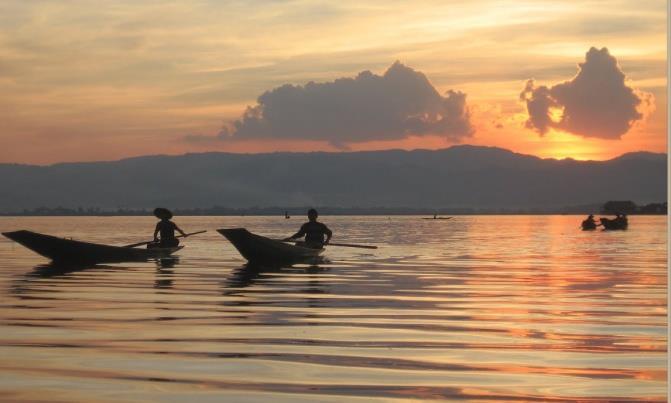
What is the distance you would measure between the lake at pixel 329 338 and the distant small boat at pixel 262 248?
473 cm

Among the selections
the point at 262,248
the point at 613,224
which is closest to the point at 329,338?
the point at 262,248

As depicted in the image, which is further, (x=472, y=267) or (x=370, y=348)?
(x=472, y=267)

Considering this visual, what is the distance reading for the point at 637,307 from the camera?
2056cm

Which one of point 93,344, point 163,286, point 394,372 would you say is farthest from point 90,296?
point 394,372

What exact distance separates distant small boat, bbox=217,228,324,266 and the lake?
4728mm

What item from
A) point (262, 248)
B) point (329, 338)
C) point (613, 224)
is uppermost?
point (262, 248)

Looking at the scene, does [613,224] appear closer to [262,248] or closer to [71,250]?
[262,248]

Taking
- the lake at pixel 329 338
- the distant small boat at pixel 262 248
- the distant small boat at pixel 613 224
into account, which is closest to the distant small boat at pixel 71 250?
the distant small boat at pixel 262 248

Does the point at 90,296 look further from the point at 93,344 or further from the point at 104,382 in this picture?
the point at 104,382

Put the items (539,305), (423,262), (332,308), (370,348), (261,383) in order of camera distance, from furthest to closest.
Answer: (423,262) < (539,305) < (332,308) < (370,348) < (261,383)

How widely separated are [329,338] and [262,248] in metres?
19.5

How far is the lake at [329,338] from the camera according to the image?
10703mm

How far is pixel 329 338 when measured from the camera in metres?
14.7

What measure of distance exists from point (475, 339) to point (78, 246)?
22.7 metres
